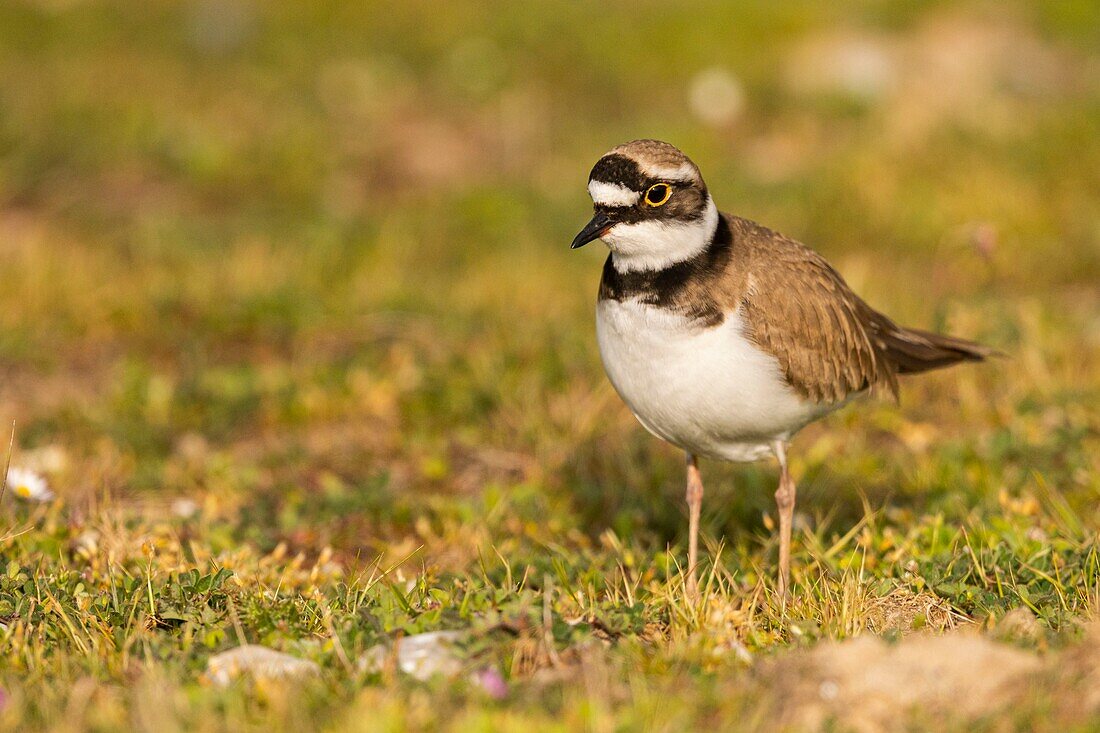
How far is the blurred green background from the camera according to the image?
6.35m

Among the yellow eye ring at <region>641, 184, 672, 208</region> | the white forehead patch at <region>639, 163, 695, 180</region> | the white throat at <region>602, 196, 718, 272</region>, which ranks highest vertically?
the white forehead patch at <region>639, 163, 695, 180</region>

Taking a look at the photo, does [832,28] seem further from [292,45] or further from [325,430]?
[325,430]

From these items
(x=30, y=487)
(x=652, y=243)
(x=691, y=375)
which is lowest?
(x=30, y=487)

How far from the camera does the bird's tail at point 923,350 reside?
5.45 m

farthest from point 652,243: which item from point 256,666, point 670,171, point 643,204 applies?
point 256,666

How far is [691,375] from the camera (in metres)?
4.44

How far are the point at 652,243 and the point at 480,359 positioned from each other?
2699mm

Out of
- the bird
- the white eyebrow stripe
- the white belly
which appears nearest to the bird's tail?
the bird

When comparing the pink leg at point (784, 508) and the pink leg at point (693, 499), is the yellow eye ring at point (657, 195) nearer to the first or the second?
the pink leg at point (784, 508)

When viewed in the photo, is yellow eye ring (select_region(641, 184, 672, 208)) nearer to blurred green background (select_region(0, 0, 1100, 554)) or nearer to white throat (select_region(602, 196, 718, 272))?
white throat (select_region(602, 196, 718, 272))

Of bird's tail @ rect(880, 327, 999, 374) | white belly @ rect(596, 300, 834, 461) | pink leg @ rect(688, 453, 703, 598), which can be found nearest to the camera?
white belly @ rect(596, 300, 834, 461)

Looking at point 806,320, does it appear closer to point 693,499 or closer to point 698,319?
point 698,319

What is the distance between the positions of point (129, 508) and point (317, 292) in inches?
109

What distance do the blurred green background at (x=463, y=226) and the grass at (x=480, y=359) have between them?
1.4 inches
